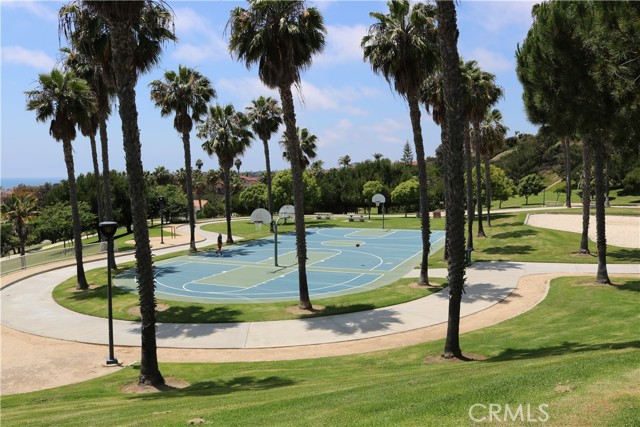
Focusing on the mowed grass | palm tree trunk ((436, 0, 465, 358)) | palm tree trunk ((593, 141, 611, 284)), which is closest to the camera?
the mowed grass

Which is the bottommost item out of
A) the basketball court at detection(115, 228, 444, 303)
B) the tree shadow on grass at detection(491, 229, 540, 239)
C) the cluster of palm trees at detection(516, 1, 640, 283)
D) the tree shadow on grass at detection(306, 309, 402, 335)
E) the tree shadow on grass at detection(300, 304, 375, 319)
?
the tree shadow on grass at detection(306, 309, 402, 335)

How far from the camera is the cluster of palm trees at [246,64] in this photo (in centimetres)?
1328

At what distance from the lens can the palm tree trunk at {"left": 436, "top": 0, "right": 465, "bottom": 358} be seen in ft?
42.5

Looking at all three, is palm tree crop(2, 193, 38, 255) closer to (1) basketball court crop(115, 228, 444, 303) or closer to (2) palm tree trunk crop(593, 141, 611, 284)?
(1) basketball court crop(115, 228, 444, 303)

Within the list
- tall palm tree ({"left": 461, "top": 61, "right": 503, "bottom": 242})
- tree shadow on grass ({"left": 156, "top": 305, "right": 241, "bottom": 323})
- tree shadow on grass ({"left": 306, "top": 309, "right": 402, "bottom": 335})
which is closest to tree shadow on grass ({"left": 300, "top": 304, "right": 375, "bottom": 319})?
tree shadow on grass ({"left": 306, "top": 309, "right": 402, "bottom": 335})

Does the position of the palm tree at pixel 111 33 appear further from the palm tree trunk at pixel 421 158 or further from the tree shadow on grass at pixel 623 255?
the tree shadow on grass at pixel 623 255

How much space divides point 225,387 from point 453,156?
9080 mm

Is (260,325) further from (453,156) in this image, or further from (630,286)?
(630,286)

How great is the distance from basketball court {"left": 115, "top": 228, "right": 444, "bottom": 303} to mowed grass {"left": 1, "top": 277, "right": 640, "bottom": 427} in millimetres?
10087

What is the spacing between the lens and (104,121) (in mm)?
30375

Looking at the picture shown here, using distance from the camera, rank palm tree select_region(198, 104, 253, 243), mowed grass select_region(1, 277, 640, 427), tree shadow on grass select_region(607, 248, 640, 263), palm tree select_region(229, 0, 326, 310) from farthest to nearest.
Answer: palm tree select_region(198, 104, 253, 243), tree shadow on grass select_region(607, 248, 640, 263), palm tree select_region(229, 0, 326, 310), mowed grass select_region(1, 277, 640, 427)

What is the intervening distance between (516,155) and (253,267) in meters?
99.7

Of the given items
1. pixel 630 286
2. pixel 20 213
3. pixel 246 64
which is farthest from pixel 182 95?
pixel 630 286

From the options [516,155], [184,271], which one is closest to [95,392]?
[184,271]
